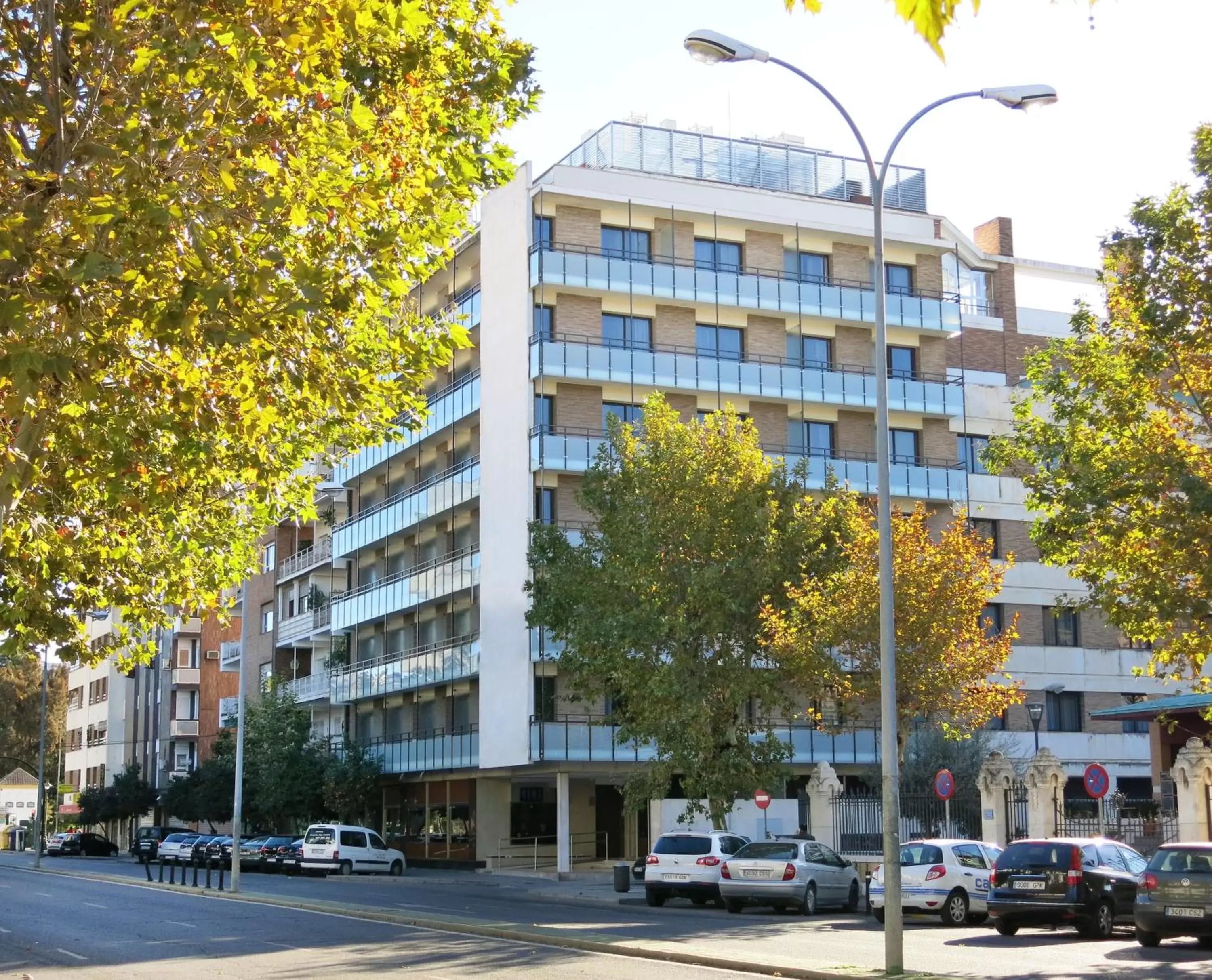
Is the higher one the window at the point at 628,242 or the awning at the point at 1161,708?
the window at the point at 628,242

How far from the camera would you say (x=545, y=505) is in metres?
50.7

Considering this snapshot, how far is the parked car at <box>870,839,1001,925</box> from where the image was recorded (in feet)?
92.3

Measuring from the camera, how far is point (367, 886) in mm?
44562

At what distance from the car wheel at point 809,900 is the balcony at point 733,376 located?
21799 mm

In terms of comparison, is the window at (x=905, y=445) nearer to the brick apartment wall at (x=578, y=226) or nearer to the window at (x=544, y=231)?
the brick apartment wall at (x=578, y=226)

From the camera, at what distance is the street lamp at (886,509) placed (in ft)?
58.7

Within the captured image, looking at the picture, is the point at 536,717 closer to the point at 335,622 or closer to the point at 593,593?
the point at 593,593

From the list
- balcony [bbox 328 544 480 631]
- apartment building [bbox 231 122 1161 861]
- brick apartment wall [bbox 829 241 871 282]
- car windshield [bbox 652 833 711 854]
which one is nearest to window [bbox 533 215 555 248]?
apartment building [bbox 231 122 1161 861]

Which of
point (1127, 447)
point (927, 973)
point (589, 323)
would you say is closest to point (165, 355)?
point (927, 973)

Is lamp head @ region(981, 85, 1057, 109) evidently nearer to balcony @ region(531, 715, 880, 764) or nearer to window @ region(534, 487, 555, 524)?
balcony @ region(531, 715, 880, 764)

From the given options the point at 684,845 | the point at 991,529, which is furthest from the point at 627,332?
the point at 684,845

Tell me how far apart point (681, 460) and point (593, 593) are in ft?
12.9

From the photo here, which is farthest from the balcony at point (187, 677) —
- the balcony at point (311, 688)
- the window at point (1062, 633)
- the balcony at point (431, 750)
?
the window at point (1062, 633)

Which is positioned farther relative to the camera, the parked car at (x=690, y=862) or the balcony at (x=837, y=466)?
the balcony at (x=837, y=466)
